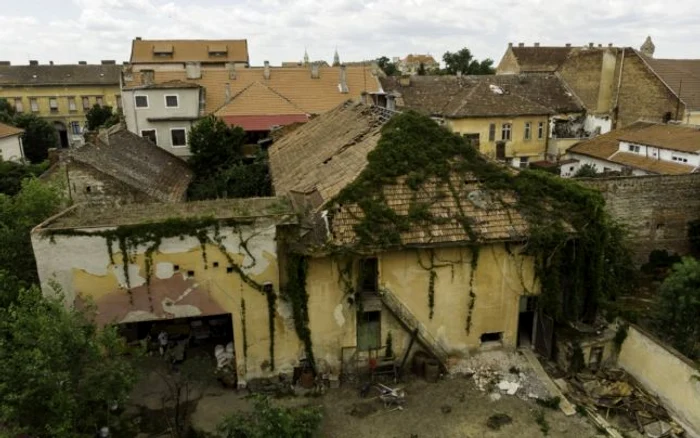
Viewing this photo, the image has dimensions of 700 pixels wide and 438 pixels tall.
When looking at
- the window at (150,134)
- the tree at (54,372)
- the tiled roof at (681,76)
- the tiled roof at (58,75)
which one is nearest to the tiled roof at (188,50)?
the tiled roof at (58,75)

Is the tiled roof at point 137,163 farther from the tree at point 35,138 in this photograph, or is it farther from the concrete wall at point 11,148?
the tree at point 35,138

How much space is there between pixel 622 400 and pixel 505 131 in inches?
1141

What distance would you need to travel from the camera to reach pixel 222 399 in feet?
52.0

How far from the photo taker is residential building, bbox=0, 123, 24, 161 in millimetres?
44494

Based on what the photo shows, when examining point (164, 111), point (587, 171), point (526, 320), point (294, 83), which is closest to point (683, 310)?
point (526, 320)

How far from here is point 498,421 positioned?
14.5 meters

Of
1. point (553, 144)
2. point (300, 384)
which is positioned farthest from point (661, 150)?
point (300, 384)

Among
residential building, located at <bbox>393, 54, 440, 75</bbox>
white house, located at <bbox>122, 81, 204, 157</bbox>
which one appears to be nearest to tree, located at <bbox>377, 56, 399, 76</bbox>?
residential building, located at <bbox>393, 54, 440, 75</bbox>

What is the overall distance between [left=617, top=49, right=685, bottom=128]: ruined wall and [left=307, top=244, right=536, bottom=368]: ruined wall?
3253cm

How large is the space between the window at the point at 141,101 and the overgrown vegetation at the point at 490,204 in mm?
30145

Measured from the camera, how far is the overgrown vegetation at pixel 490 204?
1597cm

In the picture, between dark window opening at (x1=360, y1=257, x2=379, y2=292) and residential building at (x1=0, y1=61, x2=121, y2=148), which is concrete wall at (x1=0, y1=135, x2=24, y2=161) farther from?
dark window opening at (x1=360, y1=257, x2=379, y2=292)

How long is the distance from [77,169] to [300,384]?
51.5ft

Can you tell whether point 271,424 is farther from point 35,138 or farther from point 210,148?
point 35,138
